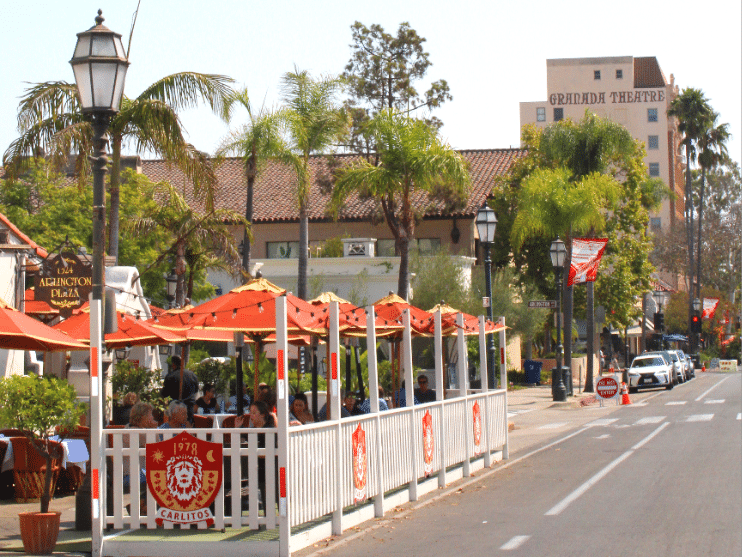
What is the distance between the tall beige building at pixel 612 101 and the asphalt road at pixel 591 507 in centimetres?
8260

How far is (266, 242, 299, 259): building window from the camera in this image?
4644cm

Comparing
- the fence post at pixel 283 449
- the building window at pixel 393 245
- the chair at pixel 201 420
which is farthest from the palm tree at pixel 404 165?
the building window at pixel 393 245

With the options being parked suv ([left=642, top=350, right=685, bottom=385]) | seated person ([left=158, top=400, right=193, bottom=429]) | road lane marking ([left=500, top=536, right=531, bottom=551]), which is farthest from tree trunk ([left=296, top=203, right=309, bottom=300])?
parked suv ([left=642, top=350, right=685, bottom=385])

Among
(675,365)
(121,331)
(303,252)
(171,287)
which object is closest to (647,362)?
(675,365)

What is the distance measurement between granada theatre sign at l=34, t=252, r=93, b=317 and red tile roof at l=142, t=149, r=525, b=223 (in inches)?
1020

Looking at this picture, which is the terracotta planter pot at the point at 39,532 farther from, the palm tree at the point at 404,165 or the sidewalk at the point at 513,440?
the palm tree at the point at 404,165

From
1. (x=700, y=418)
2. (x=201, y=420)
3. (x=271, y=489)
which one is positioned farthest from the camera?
(x=700, y=418)

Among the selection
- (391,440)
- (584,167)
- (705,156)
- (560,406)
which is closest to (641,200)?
(584,167)

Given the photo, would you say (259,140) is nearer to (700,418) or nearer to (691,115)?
(700,418)

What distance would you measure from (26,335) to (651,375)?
35.8m

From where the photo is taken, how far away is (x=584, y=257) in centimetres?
3569

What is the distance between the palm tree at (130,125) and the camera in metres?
17.9

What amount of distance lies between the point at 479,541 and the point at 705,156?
71.9 meters

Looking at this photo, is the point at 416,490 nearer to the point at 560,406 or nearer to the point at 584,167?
the point at 560,406
